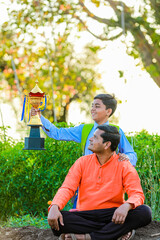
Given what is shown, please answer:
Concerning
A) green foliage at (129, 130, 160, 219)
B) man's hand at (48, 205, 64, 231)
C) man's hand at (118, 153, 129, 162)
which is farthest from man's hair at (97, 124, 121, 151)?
green foliage at (129, 130, 160, 219)

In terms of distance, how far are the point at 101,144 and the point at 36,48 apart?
304 inches

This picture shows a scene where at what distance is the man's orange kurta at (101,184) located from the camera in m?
3.68

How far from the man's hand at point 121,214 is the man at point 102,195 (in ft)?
0.44

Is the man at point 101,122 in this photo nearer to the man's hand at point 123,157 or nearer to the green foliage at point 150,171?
the man's hand at point 123,157

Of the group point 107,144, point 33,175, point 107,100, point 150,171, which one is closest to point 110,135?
point 107,144

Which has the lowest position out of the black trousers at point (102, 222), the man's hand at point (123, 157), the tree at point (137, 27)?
the black trousers at point (102, 222)

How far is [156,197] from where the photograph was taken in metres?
5.42

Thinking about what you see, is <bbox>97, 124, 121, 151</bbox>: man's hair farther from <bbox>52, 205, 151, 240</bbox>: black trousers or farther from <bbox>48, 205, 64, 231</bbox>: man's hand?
<bbox>48, 205, 64, 231</bbox>: man's hand

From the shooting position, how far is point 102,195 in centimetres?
370

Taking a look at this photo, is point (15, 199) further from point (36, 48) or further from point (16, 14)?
point (36, 48)

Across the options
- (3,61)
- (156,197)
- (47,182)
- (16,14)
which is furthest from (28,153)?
(3,61)

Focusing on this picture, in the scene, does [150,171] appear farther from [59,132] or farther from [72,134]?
[59,132]

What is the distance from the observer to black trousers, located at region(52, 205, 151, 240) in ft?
12.0

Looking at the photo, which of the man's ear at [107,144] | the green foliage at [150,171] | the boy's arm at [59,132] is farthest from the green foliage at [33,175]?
the man's ear at [107,144]
